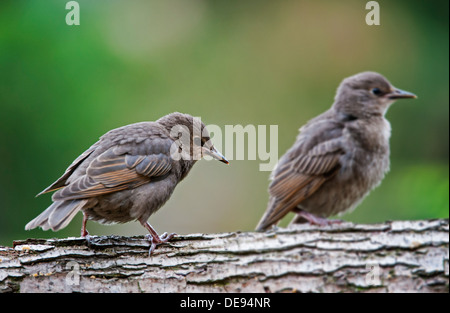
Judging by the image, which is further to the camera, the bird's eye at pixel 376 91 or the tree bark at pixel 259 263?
the bird's eye at pixel 376 91

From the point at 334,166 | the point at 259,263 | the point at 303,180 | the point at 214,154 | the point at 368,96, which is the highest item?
the point at 368,96

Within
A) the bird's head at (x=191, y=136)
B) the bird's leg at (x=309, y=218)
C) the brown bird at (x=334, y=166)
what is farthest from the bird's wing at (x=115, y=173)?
the bird's leg at (x=309, y=218)

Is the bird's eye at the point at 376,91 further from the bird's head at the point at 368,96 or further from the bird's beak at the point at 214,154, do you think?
the bird's beak at the point at 214,154

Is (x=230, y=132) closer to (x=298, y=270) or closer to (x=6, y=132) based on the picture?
(x=6, y=132)

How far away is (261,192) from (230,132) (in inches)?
45.9

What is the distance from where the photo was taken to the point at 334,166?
547 centimetres

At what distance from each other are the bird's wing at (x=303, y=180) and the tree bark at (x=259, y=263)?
126 centimetres

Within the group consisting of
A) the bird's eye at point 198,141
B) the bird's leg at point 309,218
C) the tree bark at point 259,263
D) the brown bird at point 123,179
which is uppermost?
the bird's eye at point 198,141

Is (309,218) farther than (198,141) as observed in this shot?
Yes

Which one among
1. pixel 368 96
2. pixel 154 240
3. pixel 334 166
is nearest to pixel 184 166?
pixel 154 240

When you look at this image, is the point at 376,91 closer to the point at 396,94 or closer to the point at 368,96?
the point at 368,96

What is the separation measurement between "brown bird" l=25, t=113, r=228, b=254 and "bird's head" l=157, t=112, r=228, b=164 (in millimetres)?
50

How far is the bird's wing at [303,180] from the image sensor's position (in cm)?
541

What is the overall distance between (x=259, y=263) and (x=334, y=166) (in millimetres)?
1895
